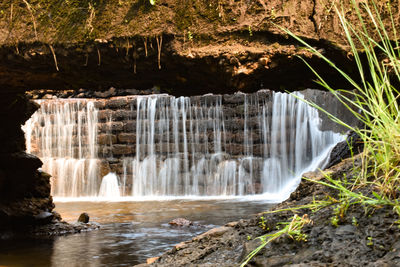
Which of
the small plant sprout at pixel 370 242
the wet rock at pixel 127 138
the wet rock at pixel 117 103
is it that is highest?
the wet rock at pixel 117 103

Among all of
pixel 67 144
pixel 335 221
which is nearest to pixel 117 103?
pixel 67 144

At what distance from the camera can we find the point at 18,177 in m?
8.11

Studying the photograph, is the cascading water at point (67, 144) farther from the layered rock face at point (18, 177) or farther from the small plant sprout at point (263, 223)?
the small plant sprout at point (263, 223)

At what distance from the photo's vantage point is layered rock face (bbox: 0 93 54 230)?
25.5ft

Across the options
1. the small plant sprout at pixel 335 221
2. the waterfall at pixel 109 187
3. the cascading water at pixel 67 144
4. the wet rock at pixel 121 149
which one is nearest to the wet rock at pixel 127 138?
the wet rock at pixel 121 149

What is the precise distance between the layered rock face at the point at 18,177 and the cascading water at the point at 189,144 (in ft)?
28.6

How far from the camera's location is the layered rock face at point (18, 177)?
25.5 feet

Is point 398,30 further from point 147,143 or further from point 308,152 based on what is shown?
point 147,143

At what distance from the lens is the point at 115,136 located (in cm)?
1911

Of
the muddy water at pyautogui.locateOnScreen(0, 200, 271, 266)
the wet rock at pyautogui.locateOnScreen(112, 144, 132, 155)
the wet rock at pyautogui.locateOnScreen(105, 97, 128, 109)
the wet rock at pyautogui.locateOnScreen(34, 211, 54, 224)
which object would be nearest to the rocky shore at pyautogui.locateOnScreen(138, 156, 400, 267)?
the muddy water at pyautogui.locateOnScreen(0, 200, 271, 266)

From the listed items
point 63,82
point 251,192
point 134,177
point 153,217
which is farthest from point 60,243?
point 134,177

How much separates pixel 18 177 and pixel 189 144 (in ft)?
34.3

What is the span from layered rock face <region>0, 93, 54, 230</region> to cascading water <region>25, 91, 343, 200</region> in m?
8.73

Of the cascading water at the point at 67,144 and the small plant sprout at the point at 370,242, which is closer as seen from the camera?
the small plant sprout at the point at 370,242
